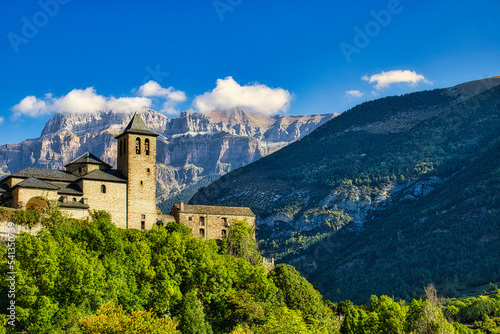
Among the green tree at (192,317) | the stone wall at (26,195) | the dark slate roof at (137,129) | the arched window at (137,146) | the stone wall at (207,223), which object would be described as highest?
the dark slate roof at (137,129)

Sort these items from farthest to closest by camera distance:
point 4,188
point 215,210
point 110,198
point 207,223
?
point 215,210, point 207,223, point 110,198, point 4,188

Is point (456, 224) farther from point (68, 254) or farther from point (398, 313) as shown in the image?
point (68, 254)

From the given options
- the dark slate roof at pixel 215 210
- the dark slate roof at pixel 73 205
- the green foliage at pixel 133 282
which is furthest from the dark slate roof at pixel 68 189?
the dark slate roof at pixel 215 210

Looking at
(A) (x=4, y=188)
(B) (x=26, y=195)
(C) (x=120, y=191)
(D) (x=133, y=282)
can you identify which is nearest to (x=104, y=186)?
(C) (x=120, y=191)

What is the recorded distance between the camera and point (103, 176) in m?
70.4

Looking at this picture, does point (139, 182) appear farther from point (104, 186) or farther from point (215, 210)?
point (215, 210)

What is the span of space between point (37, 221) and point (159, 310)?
623 inches

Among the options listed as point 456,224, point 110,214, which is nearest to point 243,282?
point 110,214

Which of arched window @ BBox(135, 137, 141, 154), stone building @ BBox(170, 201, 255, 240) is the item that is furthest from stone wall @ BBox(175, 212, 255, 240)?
arched window @ BBox(135, 137, 141, 154)

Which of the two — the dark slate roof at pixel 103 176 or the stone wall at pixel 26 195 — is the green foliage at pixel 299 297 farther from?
the stone wall at pixel 26 195

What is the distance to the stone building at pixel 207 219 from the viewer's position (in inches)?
2948

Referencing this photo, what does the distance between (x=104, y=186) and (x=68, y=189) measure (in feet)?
13.0

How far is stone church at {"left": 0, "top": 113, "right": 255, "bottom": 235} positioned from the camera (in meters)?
65.8

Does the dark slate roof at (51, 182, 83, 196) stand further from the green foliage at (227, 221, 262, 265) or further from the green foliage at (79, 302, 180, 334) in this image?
the green foliage at (79, 302, 180, 334)
